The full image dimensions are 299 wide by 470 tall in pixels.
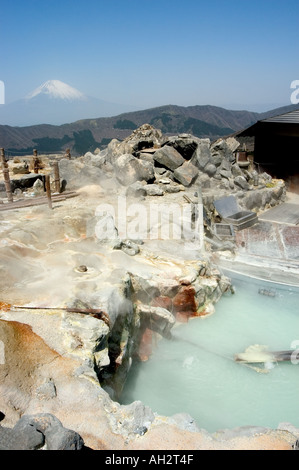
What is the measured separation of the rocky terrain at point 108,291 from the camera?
371 cm

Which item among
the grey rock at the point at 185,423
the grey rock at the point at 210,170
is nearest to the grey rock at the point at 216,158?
the grey rock at the point at 210,170

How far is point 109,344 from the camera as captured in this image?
6031 mm

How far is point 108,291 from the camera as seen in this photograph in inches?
256

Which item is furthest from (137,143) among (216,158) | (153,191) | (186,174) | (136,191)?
(136,191)

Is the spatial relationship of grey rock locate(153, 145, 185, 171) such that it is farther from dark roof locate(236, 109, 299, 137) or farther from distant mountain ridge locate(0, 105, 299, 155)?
distant mountain ridge locate(0, 105, 299, 155)

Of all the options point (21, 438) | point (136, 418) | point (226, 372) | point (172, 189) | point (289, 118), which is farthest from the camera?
point (289, 118)

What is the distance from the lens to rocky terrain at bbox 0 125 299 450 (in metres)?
3.71

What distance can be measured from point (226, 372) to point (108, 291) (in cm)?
286

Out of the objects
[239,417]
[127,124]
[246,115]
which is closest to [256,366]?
[239,417]

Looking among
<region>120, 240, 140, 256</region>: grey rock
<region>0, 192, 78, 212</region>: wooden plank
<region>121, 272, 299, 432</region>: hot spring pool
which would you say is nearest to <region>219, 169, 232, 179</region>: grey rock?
<region>0, 192, 78, 212</region>: wooden plank

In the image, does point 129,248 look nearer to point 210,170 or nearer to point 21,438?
point 21,438

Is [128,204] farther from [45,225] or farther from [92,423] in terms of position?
[92,423]

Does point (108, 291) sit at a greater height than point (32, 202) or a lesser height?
lesser
